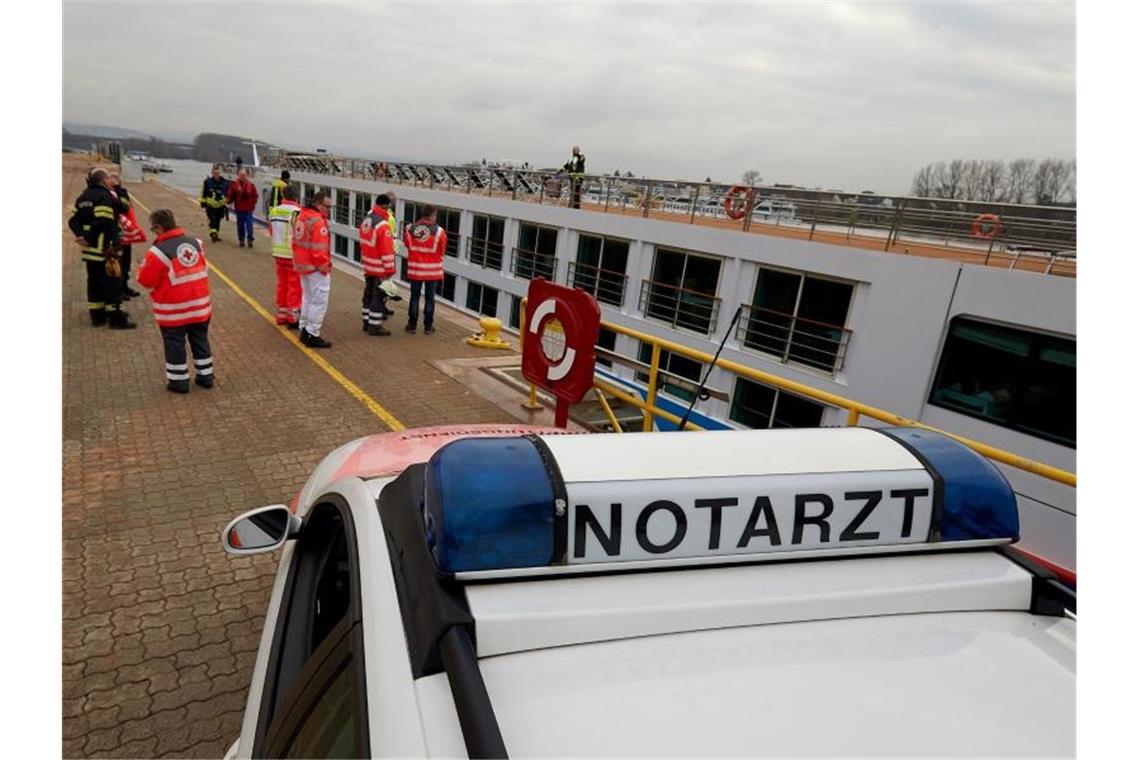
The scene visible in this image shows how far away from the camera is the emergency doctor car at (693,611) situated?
1.07 m

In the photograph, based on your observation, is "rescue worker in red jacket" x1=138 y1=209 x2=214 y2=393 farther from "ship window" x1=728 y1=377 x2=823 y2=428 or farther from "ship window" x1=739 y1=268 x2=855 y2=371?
"ship window" x1=728 y1=377 x2=823 y2=428

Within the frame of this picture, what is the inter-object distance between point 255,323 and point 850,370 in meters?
10.8

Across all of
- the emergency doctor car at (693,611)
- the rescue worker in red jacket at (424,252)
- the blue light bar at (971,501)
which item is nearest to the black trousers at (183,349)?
the rescue worker in red jacket at (424,252)

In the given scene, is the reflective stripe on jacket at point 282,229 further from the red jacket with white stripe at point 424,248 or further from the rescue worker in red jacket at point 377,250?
the red jacket with white stripe at point 424,248

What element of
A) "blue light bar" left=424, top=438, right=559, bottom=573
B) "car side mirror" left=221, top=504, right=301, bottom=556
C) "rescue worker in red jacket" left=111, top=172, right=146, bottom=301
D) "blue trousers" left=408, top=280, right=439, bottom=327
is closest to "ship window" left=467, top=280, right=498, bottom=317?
"blue trousers" left=408, top=280, right=439, bottom=327

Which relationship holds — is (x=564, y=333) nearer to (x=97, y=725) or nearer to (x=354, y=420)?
(x=354, y=420)

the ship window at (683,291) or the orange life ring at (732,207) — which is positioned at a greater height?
the orange life ring at (732,207)

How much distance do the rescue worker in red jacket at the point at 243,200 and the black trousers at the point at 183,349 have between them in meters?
11.2

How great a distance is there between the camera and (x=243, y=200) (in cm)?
1684

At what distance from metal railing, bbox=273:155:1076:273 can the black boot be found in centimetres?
1136

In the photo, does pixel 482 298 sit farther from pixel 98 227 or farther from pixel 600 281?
pixel 98 227

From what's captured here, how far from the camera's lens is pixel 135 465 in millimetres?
5047

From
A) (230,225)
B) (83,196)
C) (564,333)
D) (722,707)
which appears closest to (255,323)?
(83,196)

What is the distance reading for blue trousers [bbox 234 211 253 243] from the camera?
687 inches
